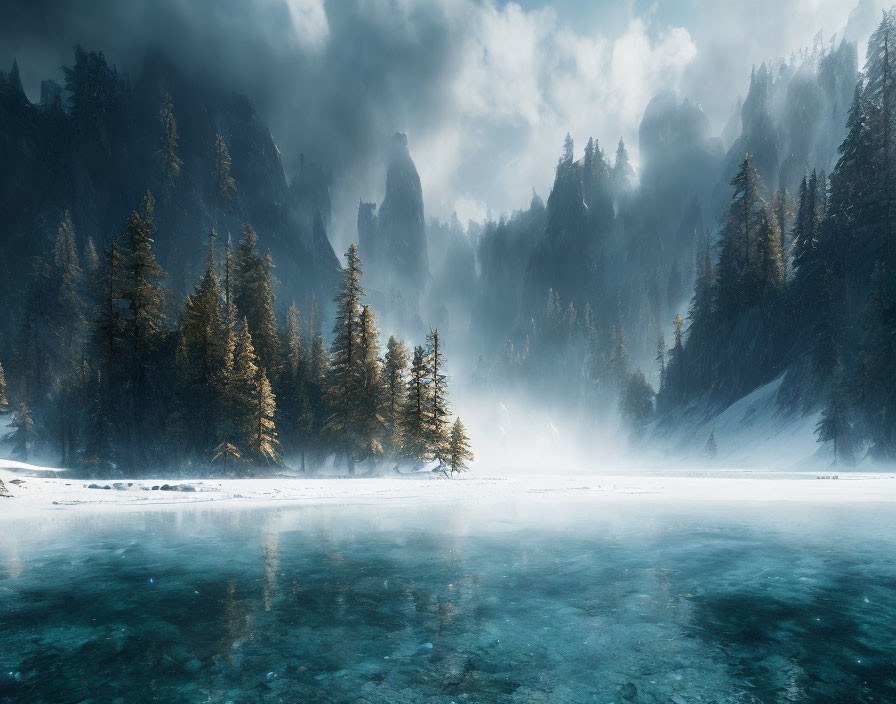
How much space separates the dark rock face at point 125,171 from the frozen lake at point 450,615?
88269 millimetres

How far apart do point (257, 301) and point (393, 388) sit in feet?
54.2

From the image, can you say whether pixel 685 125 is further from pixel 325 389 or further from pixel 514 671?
pixel 514 671

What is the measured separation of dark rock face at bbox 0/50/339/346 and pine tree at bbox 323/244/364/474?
5929 centimetres

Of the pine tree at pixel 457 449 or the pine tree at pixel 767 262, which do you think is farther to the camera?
the pine tree at pixel 767 262

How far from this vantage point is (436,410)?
38094 mm

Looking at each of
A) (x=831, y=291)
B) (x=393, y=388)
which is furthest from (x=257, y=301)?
(x=831, y=291)

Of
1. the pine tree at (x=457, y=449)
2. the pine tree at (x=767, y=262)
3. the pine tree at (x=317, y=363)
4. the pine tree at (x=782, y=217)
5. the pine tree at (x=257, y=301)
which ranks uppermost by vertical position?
the pine tree at (x=782, y=217)

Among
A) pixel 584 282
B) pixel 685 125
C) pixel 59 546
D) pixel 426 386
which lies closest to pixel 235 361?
pixel 426 386

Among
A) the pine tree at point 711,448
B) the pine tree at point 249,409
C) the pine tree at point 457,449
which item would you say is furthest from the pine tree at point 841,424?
the pine tree at point 249,409

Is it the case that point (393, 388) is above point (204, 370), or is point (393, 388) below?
below

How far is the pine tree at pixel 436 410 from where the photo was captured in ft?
121

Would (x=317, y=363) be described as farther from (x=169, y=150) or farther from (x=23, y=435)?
(x=169, y=150)

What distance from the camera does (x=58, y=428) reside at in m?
59.8

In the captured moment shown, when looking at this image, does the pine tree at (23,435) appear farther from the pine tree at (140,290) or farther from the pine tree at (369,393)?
the pine tree at (369,393)
